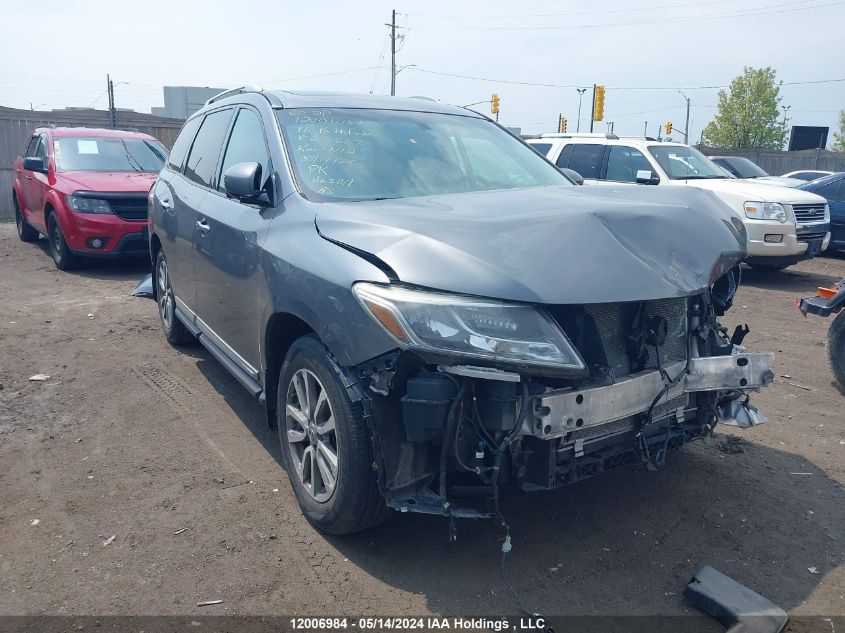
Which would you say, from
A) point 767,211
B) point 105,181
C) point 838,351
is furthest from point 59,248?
point 767,211

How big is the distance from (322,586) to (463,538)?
715 millimetres

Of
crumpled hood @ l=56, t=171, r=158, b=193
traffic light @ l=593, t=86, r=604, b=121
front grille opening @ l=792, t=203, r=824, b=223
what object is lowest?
front grille opening @ l=792, t=203, r=824, b=223

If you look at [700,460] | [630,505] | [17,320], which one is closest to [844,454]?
[700,460]

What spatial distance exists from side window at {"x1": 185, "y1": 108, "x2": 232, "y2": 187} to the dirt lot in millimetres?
1576

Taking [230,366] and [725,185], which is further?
[725,185]

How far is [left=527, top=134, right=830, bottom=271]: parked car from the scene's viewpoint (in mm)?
10211

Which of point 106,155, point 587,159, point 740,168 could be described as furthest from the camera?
point 740,168

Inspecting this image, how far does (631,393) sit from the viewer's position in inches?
116

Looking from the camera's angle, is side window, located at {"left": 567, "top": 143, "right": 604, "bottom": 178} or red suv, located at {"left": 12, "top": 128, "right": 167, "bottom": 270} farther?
side window, located at {"left": 567, "top": 143, "right": 604, "bottom": 178}

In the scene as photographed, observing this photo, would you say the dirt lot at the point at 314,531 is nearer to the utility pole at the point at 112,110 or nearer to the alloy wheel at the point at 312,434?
the alloy wheel at the point at 312,434

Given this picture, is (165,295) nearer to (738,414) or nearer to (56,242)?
(738,414)

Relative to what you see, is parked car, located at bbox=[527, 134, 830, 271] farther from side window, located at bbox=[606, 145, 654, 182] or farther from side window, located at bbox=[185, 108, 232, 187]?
side window, located at bbox=[185, 108, 232, 187]

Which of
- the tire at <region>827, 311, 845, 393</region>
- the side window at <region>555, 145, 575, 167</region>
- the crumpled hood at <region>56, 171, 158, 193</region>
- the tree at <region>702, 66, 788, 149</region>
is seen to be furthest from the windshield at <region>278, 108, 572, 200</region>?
the tree at <region>702, 66, 788, 149</region>

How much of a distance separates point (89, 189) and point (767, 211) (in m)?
9.35
